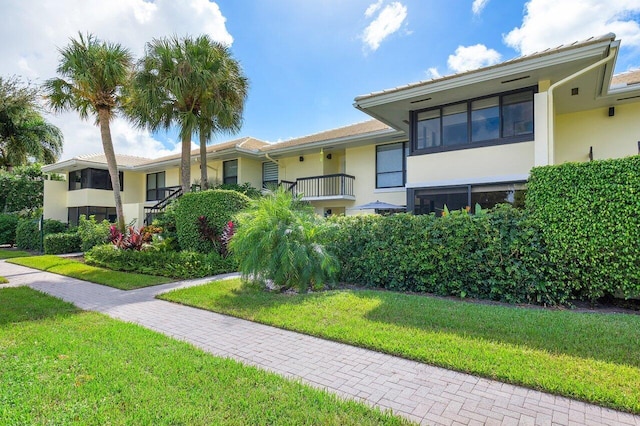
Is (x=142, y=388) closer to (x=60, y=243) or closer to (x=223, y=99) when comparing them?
(x=223, y=99)

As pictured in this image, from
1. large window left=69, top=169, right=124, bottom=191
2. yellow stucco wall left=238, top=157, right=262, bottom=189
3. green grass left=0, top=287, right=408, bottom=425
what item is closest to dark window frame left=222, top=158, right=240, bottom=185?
yellow stucco wall left=238, top=157, right=262, bottom=189

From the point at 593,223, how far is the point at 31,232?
2509 cm

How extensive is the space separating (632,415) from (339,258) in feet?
20.4

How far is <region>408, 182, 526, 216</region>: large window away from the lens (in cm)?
994

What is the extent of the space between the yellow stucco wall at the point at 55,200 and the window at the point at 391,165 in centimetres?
2403

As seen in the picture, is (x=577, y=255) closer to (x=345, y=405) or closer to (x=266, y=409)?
(x=345, y=405)

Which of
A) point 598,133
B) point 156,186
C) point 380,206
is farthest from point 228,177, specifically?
point 598,133

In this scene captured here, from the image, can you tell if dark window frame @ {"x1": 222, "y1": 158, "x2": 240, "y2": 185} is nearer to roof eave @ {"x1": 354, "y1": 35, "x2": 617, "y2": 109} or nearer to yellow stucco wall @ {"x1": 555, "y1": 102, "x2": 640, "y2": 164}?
roof eave @ {"x1": 354, "y1": 35, "x2": 617, "y2": 109}

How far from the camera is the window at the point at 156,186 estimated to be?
25.2 m

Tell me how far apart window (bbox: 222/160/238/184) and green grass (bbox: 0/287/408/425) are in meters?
16.4

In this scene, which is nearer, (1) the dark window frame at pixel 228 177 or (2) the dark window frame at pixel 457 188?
(2) the dark window frame at pixel 457 188

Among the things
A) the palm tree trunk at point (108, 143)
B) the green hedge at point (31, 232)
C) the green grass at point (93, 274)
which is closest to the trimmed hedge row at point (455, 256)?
the green grass at point (93, 274)

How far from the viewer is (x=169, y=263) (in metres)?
10.7

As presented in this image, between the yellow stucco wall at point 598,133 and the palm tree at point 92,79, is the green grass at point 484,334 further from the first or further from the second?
the palm tree at point 92,79
